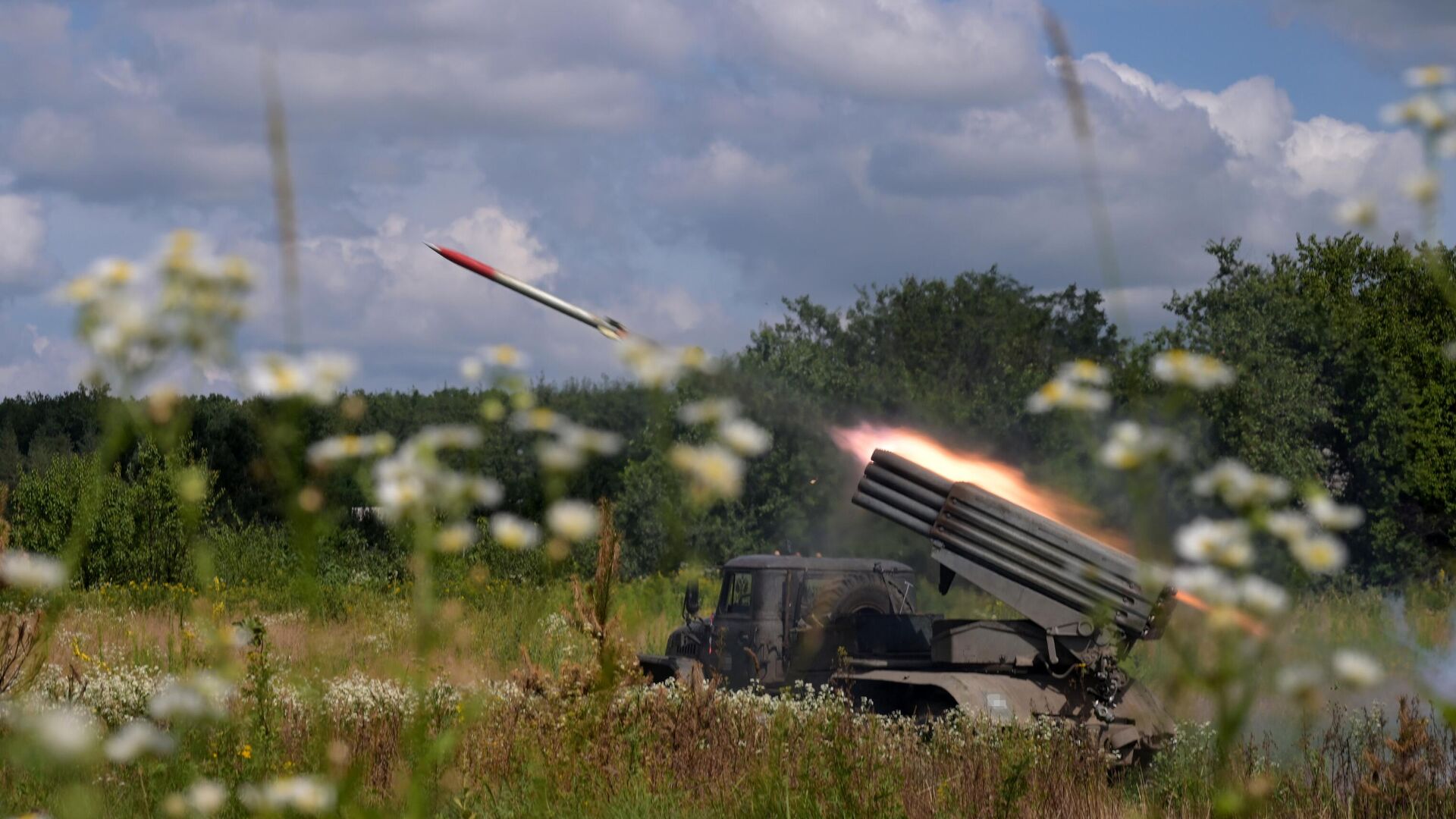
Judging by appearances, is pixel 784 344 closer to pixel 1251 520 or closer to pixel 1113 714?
pixel 1113 714

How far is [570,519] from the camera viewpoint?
254cm

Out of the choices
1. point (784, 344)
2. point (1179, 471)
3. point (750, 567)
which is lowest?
point (750, 567)

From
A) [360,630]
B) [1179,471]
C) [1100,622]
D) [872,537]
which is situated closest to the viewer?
[1100,622]

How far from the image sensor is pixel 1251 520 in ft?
6.49

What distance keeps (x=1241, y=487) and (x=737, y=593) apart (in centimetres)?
1133

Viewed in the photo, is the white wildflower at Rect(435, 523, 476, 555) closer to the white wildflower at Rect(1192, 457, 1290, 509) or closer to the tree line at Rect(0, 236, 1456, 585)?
the white wildflower at Rect(1192, 457, 1290, 509)

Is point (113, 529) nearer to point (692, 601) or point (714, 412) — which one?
point (692, 601)

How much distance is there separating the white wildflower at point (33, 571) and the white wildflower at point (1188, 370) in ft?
8.02

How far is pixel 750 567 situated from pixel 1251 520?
1118 cm

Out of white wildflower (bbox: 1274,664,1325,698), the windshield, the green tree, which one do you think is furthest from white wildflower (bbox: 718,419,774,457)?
the green tree

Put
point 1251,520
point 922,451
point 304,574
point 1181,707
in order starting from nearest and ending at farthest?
point 1181,707
point 1251,520
point 304,574
point 922,451

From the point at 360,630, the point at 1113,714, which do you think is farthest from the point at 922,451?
the point at 360,630

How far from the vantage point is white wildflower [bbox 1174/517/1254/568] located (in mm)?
1823

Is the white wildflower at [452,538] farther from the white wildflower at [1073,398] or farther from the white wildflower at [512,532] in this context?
the white wildflower at [1073,398]
